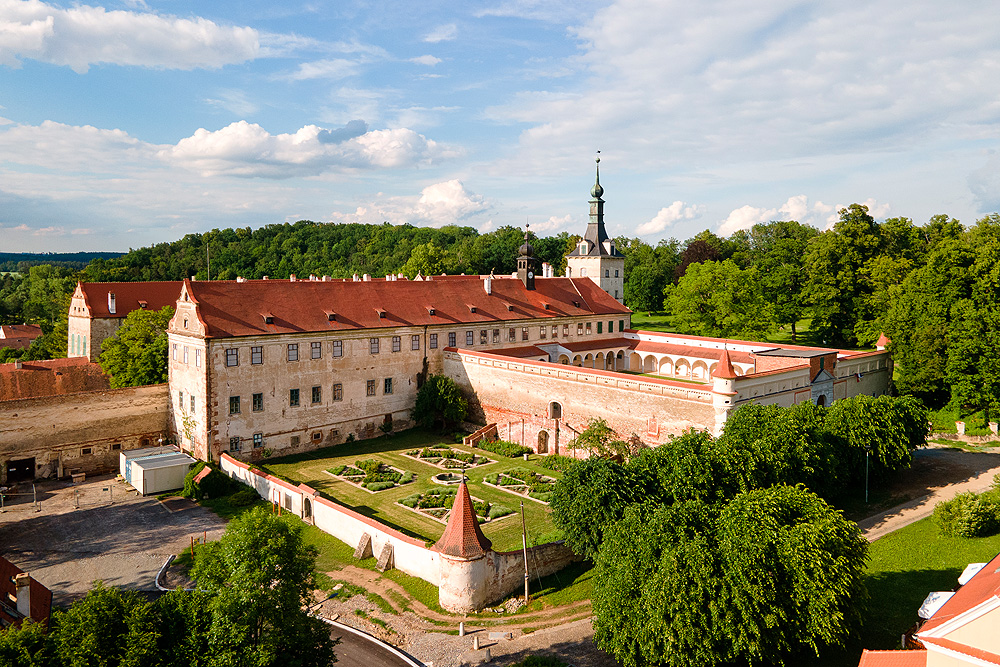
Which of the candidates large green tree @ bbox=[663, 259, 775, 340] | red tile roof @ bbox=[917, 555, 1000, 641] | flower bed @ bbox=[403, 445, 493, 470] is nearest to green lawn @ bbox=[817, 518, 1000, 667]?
red tile roof @ bbox=[917, 555, 1000, 641]

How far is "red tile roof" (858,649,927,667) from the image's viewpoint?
48.6ft

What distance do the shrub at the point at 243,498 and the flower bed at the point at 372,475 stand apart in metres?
4.19

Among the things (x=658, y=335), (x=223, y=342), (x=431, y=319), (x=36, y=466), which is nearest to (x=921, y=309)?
(x=658, y=335)

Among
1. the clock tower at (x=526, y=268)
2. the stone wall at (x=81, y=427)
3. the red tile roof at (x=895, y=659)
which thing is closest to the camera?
the red tile roof at (x=895, y=659)

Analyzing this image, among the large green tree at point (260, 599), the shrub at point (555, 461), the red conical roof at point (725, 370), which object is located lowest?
the shrub at point (555, 461)

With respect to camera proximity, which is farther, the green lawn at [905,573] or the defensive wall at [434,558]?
the defensive wall at [434,558]

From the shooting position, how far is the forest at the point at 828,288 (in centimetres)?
4403

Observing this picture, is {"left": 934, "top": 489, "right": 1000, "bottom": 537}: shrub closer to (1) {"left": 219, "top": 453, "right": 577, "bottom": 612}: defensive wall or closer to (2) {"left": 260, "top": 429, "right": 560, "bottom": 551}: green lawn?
(1) {"left": 219, "top": 453, "right": 577, "bottom": 612}: defensive wall

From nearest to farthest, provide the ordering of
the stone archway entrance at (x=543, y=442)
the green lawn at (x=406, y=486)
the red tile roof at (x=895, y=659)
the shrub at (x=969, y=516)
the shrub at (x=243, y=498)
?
the red tile roof at (x=895, y=659) < the shrub at (x=969, y=516) < the green lawn at (x=406, y=486) < the shrub at (x=243, y=498) < the stone archway entrance at (x=543, y=442)

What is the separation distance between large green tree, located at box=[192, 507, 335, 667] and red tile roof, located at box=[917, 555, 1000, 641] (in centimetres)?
1357

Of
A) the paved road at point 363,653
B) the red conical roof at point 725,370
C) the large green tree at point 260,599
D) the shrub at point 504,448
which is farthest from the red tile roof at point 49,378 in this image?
Answer: the red conical roof at point 725,370

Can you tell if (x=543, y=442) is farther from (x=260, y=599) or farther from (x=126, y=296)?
(x=126, y=296)

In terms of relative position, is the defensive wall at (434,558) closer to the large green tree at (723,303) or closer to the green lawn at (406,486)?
the green lawn at (406,486)

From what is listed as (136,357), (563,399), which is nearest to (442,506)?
(563,399)
